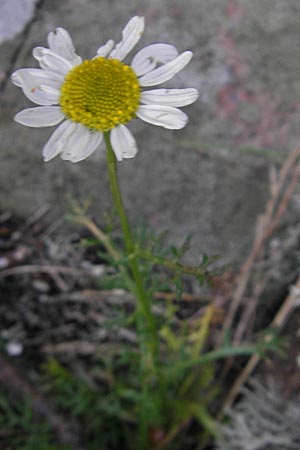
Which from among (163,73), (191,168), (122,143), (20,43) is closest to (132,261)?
(122,143)

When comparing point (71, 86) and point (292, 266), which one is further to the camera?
point (292, 266)

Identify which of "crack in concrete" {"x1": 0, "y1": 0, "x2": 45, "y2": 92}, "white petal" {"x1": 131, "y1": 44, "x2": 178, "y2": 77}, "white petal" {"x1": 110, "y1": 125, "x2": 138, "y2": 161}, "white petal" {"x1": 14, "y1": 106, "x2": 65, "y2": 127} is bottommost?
"white petal" {"x1": 110, "y1": 125, "x2": 138, "y2": 161}

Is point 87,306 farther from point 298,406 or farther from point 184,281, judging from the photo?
point 298,406

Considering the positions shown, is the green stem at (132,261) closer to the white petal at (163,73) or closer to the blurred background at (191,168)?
the white petal at (163,73)

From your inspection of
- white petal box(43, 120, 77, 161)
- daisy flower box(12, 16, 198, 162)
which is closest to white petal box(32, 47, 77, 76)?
daisy flower box(12, 16, 198, 162)

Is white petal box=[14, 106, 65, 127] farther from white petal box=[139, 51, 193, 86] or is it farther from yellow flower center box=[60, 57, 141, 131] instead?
white petal box=[139, 51, 193, 86]

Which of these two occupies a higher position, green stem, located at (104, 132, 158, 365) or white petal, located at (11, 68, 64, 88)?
white petal, located at (11, 68, 64, 88)

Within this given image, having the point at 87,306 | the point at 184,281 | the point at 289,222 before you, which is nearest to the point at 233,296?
the point at 184,281

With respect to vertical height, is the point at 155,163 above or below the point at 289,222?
above
